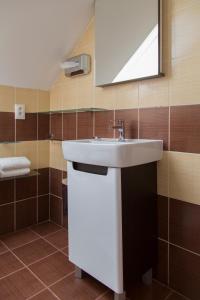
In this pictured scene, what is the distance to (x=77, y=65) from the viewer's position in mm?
1728

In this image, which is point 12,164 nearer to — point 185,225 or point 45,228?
point 45,228

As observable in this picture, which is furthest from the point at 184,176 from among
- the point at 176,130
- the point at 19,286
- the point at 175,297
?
the point at 19,286

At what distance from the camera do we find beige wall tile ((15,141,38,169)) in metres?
1.93

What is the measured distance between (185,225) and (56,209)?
4.06ft

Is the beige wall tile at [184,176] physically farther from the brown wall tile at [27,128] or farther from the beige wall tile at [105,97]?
the brown wall tile at [27,128]

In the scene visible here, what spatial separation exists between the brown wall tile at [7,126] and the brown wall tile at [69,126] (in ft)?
1.40

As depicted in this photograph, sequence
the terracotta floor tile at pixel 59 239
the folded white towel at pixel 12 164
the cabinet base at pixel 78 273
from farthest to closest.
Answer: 1. the terracotta floor tile at pixel 59 239
2. the folded white towel at pixel 12 164
3. the cabinet base at pixel 78 273

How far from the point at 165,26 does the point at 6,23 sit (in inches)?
38.9

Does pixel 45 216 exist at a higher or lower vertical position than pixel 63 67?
lower

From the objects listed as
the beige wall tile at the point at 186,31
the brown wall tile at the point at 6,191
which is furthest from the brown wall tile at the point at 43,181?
the beige wall tile at the point at 186,31

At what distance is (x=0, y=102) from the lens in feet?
5.89

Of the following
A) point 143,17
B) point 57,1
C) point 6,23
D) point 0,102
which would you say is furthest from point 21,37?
point 143,17

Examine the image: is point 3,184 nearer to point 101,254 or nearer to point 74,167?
point 74,167

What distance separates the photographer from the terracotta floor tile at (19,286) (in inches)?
48.3
